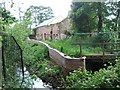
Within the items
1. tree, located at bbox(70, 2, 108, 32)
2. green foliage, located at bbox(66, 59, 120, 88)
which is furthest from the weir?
tree, located at bbox(70, 2, 108, 32)

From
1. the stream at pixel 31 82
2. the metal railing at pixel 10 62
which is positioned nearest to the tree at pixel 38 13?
the metal railing at pixel 10 62

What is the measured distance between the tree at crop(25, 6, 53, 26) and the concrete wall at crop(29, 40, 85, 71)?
0.35 metres

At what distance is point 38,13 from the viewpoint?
3416 millimetres

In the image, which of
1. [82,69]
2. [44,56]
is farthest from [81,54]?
[44,56]

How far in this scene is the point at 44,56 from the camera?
12.9ft

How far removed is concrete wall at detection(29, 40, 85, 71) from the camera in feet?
12.5

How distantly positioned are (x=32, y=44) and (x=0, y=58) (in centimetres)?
101

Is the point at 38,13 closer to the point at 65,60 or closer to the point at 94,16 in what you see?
the point at 94,16

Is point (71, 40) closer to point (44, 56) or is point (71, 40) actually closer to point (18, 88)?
point (44, 56)

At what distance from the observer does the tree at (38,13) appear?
3304mm

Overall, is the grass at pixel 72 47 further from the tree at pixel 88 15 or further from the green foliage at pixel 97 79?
the green foliage at pixel 97 79

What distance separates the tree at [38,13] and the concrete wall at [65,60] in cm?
35

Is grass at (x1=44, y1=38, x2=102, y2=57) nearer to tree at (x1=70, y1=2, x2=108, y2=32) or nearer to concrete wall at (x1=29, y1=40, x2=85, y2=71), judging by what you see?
concrete wall at (x1=29, y1=40, x2=85, y2=71)

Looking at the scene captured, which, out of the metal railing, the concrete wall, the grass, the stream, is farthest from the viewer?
the concrete wall
